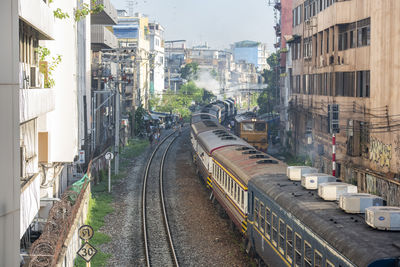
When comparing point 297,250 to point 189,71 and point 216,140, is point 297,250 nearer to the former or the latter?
point 216,140

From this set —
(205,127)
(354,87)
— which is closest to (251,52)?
(205,127)

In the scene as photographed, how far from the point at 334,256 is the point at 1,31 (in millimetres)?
6701

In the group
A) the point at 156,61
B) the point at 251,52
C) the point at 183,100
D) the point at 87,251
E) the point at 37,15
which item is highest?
the point at 251,52

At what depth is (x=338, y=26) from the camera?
35812mm

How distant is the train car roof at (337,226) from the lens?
9.18m

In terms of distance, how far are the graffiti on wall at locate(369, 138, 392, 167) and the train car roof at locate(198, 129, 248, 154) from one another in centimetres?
672

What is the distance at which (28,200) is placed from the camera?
15367 millimetres

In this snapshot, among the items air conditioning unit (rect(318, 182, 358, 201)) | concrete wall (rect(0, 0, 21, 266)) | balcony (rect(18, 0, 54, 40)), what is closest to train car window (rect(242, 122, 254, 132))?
balcony (rect(18, 0, 54, 40))

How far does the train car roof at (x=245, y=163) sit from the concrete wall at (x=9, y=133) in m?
8.83

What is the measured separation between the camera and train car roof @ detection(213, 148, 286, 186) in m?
18.1

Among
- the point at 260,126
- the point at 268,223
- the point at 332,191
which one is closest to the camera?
the point at 332,191

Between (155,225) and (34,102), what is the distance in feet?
30.5

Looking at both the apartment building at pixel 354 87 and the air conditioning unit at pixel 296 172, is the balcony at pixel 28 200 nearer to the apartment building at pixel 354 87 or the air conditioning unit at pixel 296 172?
the air conditioning unit at pixel 296 172

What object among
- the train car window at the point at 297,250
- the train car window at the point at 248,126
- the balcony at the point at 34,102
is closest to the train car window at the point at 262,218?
the train car window at the point at 297,250
